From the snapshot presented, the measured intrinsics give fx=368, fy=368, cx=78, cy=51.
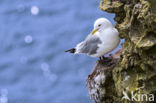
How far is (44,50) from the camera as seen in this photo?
8656 millimetres

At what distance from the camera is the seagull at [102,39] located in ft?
10.1

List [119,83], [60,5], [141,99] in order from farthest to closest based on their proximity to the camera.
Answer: [60,5] → [119,83] → [141,99]

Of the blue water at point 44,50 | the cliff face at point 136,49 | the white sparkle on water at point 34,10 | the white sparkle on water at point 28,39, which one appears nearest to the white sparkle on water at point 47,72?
the blue water at point 44,50

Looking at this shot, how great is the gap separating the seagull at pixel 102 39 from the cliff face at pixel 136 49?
0.16 m

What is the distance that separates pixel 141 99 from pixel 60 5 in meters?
7.36

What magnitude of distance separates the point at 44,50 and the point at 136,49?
620 centimetres

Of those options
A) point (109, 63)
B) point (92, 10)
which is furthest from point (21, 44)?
point (109, 63)

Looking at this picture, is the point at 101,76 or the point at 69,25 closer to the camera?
the point at 101,76

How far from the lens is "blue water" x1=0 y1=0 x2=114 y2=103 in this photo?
793cm

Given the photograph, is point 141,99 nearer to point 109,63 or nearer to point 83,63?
point 109,63

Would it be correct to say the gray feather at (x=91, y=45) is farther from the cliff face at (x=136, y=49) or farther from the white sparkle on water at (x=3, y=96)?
the white sparkle on water at (x=3, y=96)

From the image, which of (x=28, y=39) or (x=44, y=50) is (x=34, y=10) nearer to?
(x=28, y=39)

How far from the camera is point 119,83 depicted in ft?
9.35

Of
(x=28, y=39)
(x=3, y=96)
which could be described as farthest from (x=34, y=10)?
(x=3, y=96)
